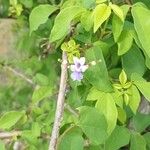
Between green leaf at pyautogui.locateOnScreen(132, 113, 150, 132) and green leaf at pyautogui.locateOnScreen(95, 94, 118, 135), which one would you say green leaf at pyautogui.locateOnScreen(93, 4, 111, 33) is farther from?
green leaf at pyautogui.locateOnScreen(132, 113, 150, 132)

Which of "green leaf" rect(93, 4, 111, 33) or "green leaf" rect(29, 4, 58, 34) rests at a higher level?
"green leaf" rect(93, 4, 111, 33)

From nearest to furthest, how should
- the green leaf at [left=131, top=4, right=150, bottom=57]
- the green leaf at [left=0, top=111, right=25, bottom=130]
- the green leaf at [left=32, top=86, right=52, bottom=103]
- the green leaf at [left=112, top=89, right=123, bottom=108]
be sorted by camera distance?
1. the green leaf at [left=131, top=4, right=150, bottom=57]
2. the green leaf at [left=112, top=89, right=123, bottom=108]
3. the green leaf at [left=0, top=111, right=25, bottom=130]
4. the green leaf at [left=32, top=86, right=52, bottom=103]

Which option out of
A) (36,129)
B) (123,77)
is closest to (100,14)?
(123,77)

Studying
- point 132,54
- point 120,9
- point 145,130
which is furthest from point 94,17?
point 145,130

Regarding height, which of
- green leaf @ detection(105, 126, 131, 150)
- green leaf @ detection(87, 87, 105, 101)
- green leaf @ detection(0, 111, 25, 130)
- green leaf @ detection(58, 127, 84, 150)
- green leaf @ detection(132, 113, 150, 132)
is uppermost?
green leaf @ detection(87, 87, 105, 101)

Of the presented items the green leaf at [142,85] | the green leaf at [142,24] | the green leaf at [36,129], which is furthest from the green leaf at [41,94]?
the green leaf at [142,24]

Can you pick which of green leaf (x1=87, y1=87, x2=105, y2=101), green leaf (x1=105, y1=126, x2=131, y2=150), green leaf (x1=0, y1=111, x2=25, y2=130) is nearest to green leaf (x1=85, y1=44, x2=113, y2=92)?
green leaf (x1=87, y1=87, x2=105, y2=101)
